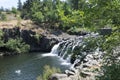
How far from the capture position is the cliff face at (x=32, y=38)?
2232 inches

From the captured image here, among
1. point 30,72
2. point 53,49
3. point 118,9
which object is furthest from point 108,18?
point 53,49

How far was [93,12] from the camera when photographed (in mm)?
8391

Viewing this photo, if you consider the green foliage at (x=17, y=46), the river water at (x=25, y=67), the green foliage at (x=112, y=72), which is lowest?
the river water at (x=25, y=67)

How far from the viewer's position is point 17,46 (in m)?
56.0

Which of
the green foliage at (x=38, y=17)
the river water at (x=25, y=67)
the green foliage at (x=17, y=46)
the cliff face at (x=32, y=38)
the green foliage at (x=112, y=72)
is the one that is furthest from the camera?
the green foliage at (x=38, y=17)

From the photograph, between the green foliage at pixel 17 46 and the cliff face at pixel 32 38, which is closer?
the green foliage at pixel 17 46


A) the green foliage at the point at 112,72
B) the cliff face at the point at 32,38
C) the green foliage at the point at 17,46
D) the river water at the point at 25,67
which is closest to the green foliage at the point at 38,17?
the cliff face at the point at 32,38

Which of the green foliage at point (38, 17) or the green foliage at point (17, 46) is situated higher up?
the green foliage at point (38, 17)

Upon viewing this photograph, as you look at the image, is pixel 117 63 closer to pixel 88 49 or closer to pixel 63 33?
pixel 88 49

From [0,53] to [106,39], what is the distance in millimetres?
48051

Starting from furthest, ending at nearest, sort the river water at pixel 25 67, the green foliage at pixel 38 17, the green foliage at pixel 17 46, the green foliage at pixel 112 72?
the green foliage at pixel 38 17
the green foliage at pixel 17 46
the river water at pixel 25 67
the green foliage at pixel 112 72

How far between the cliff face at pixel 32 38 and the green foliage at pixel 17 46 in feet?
6.35

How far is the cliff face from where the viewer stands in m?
56.7

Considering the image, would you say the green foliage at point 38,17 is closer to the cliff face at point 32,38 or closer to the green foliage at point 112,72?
the cliff face at point 32,38
